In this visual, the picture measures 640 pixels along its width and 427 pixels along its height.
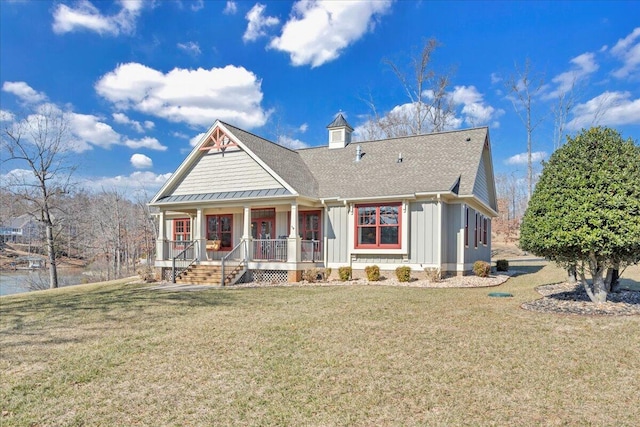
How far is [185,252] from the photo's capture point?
18.4m

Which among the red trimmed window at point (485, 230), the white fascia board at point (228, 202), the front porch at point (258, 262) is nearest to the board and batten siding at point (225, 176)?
the white fascia board at point (228, 202)

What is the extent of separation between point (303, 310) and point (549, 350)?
5.11 metres

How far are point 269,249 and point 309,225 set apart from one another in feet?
7.36

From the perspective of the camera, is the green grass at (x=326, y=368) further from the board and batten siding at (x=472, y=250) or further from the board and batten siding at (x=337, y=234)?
the board and batten siding at (x=472, y=250)

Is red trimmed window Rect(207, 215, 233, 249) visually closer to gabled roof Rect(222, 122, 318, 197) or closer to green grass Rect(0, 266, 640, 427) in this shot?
gabled roof Rect(222, 122, 318, 197)

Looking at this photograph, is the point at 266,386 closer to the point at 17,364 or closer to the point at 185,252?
the point at 17,364

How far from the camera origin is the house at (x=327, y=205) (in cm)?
1587

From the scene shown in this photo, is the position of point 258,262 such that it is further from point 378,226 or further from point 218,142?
point 218,142

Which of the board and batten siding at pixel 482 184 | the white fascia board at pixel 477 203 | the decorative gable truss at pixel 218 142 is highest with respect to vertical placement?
the decorative gable truss at pixel 218 142

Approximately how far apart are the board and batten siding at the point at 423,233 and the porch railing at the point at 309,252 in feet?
12.9

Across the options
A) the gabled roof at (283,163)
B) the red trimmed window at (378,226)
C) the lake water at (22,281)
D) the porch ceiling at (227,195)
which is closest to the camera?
the red trimmed window at (378,226)

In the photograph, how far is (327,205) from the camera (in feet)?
57.3

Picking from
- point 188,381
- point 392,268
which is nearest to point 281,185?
point 392,268

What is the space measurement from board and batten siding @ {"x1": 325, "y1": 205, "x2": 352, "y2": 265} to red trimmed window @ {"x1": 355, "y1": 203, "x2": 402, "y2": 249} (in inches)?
24.3
